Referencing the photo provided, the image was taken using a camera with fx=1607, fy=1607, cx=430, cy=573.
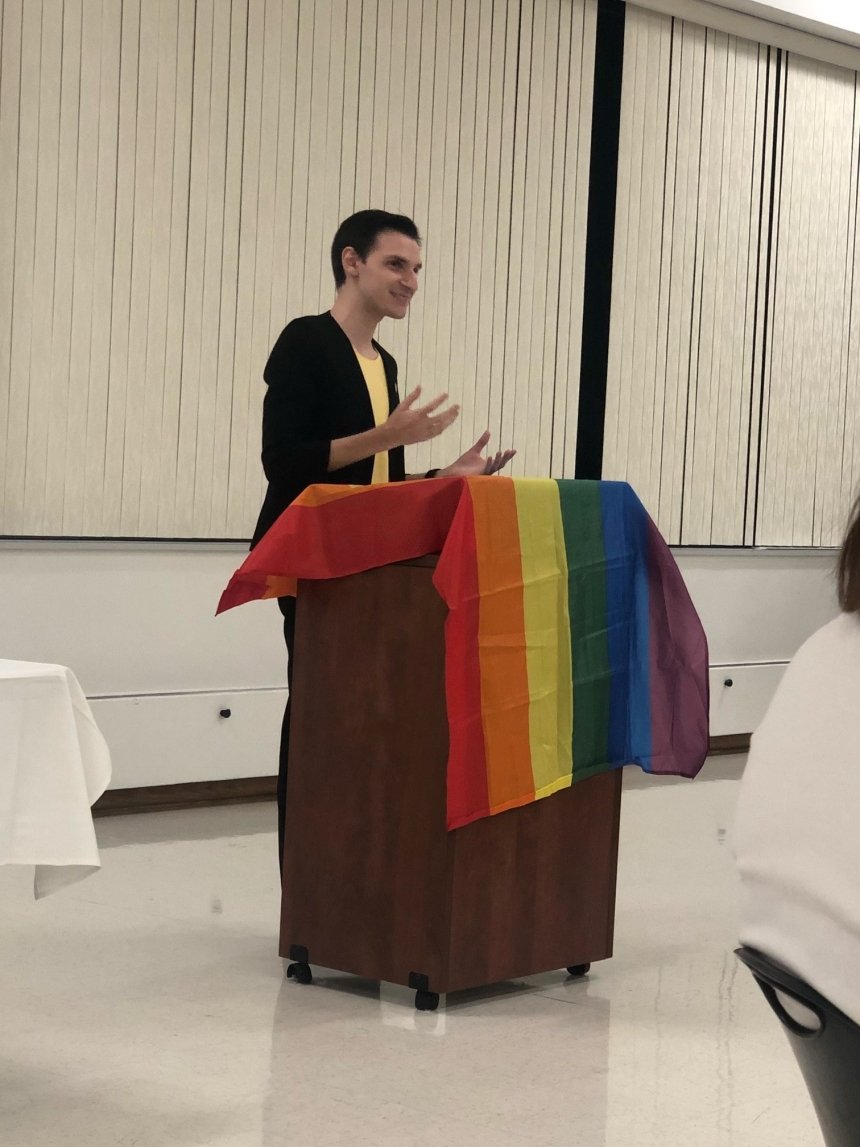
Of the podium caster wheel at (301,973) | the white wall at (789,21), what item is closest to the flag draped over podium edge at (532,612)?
the podium caster wheel at (301,973)

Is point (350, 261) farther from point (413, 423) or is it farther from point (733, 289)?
point (733, 289)

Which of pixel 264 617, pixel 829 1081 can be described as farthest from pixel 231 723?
pixel 829 1081

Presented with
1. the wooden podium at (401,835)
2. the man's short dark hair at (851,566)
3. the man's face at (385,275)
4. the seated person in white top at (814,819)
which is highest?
the man's face at (385,275)

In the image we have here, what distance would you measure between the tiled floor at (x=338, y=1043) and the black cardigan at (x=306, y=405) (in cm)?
99

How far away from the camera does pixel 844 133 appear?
7.79 meters

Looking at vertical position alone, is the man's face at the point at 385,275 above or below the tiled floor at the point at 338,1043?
above

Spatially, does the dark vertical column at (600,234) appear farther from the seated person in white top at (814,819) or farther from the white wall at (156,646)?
the seated person in white top at (814,819)

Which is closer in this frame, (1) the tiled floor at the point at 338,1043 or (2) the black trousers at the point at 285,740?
(1) the tiled floor at the point at 338,1043

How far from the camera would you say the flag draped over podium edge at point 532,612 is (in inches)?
121

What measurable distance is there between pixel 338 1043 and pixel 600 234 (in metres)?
4.49

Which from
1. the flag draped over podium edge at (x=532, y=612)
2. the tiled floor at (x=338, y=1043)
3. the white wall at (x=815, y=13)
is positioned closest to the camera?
the tiled floor at (x=338, y=1043)

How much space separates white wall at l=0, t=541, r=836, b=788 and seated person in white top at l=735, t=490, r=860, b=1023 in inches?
161

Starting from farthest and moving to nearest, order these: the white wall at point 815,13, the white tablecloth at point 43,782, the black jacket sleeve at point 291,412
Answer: the white wall at point 815,13, the black jacket sleeve at point 291,412, the white tablecloth at point 43,782

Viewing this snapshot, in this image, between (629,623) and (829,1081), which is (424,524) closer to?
(629,623)
